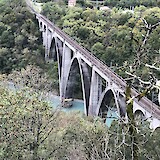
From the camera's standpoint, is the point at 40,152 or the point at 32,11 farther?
the point at 32,11

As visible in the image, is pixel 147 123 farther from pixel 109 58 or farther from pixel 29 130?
pixel 109 58

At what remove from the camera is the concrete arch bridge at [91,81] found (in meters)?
15.9

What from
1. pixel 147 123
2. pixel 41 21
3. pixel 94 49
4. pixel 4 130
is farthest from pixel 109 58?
pixel 4 130

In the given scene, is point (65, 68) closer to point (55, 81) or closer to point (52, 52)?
point (55, 81)

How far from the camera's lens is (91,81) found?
23766 mm

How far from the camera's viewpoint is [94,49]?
31859 millimetres

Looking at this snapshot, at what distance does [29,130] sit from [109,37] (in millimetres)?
23327

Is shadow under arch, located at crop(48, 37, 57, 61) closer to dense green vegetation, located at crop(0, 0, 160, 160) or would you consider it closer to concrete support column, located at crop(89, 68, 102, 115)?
dense green vegetation, located at crop(0, 0, 160, 160)

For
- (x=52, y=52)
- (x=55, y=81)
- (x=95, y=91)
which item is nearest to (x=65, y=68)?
(x=55, y=81)

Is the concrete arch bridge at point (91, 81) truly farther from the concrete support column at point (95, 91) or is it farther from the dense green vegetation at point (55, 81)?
the dense green vegetation at point (55, 81)

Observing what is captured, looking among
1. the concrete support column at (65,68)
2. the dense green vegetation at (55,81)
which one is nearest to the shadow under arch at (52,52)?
the dense green vegetation at (55,81)

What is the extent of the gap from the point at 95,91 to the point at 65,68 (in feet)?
27.9

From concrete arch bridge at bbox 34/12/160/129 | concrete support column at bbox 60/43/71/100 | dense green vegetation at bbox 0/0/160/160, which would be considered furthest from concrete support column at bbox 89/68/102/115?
concrete support column at bbox 60/43/71/100

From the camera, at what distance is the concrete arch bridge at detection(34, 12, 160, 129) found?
15.9 m
